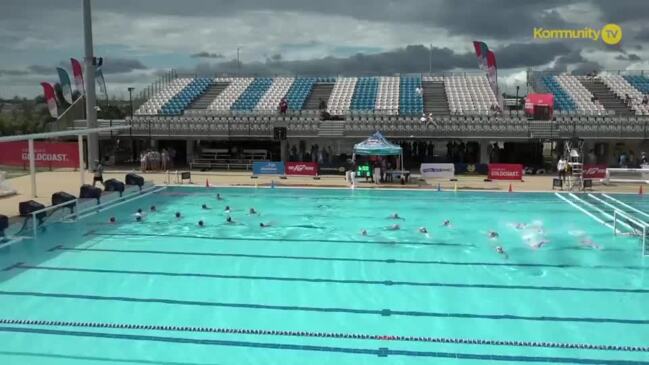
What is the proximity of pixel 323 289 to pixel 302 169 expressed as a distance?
1489cm

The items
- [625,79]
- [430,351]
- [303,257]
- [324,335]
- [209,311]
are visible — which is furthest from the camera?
[625,79]

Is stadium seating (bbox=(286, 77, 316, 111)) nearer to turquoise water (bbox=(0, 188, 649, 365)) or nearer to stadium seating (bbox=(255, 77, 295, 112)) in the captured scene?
stadium seating (bbox=(255, 77, 295, 112))

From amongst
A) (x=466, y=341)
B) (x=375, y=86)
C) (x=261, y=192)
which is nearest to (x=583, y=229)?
(x=466, y=341)

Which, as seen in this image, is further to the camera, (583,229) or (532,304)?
(583,229)

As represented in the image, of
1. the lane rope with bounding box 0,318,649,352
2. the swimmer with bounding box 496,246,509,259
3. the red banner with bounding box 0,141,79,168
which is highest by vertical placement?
the red banner with bounding box 0,141,79,168

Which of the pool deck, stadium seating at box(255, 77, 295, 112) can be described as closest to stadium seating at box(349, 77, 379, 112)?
stadium seating at box(255, 77, 295, 112)

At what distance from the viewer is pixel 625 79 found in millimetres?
33031

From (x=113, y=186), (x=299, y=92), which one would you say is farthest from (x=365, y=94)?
(x=113, y=186)

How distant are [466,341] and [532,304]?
6.25ft

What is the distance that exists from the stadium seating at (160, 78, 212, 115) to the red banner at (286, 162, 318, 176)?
32.6 ft

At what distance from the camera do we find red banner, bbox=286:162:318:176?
23.6 metres

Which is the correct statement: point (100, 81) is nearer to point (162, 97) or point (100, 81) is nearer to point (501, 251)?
point (162, 97)

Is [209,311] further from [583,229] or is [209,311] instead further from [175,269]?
[583,229]

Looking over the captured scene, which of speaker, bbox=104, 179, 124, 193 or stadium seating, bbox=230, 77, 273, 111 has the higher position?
stadium seating, bbox=230, 77, 273, 111
